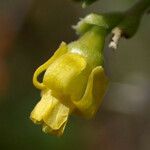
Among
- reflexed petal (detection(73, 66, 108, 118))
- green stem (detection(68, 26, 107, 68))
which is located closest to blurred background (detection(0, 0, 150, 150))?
green stem (detection(68, 26, 107, 68))

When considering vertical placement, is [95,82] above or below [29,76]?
above

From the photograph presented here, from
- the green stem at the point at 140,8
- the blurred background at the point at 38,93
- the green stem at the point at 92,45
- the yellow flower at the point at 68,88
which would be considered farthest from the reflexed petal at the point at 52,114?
the blurred background at the point at 38,93

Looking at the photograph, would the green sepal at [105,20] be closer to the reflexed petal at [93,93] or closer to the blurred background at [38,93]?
the reflexed petal at [93,93]

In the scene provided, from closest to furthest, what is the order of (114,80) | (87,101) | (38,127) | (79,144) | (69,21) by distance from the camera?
(87,101) < (38,127) < (79,144) < (114,80) < (69,21)

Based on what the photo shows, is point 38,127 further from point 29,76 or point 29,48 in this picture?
point 29,48

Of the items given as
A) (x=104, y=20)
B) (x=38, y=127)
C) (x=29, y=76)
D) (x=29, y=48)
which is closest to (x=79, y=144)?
(x=38, y=127)

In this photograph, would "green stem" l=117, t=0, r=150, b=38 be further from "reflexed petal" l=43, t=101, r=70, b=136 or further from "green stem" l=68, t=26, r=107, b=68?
"reflexed petal" l=43, t=101, r=70, b=136
